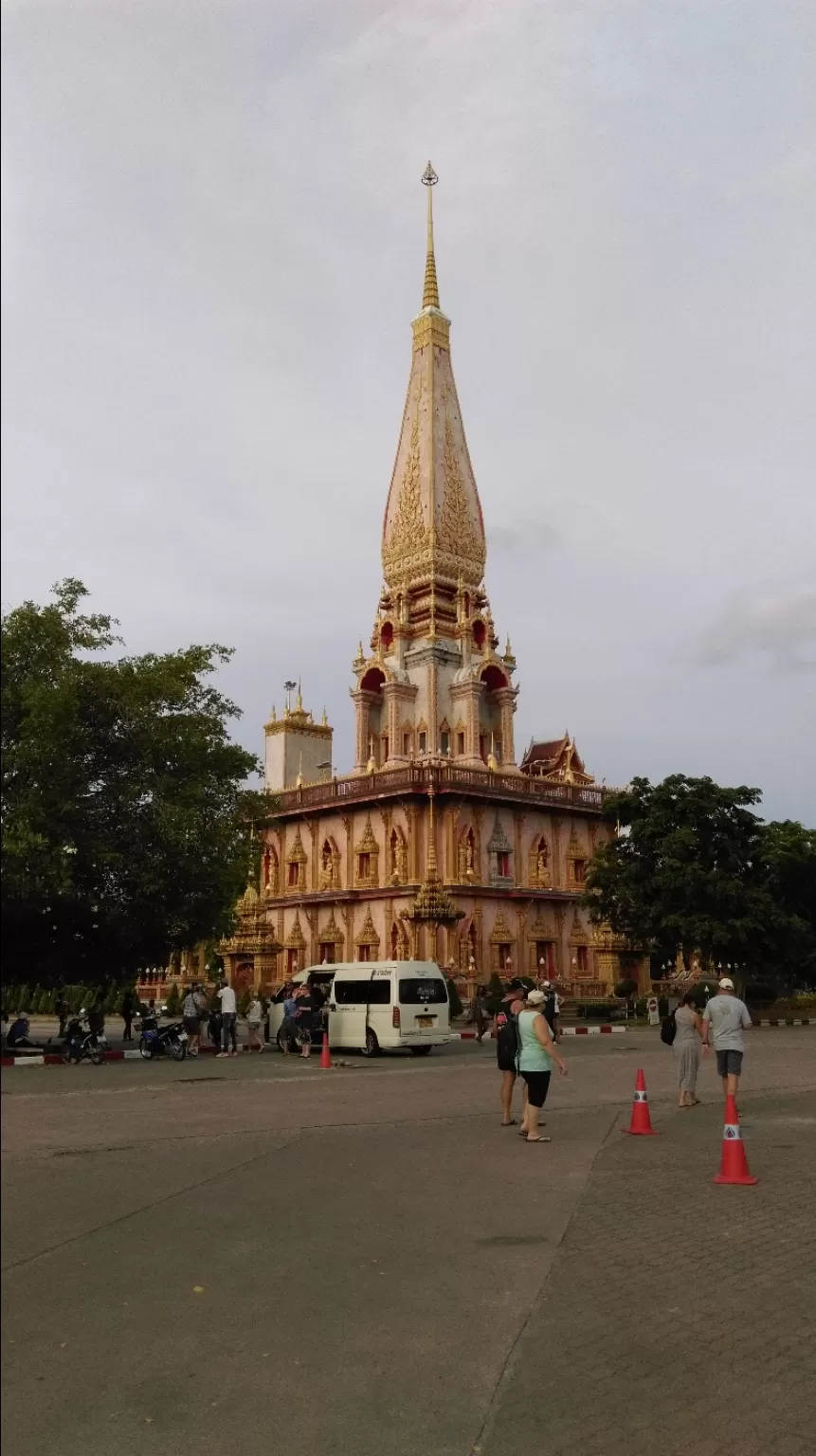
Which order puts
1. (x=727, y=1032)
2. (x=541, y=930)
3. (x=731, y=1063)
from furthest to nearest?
(x=541, y=930) → (x=727, y=1032) → (x=731, y=1063)

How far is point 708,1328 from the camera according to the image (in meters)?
5.86

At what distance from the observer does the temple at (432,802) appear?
47562mm

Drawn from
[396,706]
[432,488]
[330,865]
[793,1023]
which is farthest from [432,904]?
[432,488]

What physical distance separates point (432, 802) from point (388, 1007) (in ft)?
69.2

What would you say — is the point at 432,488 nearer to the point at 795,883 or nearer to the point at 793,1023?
the point at 795,883

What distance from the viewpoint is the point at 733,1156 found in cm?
987

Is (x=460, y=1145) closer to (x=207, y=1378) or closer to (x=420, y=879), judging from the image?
(x=207, y=1378)

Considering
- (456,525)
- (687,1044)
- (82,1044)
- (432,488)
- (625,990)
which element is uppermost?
(432,488)

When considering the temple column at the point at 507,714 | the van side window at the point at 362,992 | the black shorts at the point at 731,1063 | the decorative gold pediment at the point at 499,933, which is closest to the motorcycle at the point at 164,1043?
the van side window at the point at 362,992

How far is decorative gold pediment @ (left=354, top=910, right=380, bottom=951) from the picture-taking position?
48375 mm

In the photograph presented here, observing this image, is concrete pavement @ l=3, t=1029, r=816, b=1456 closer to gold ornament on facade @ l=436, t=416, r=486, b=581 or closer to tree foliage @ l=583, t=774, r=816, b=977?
tree foliage @ l=583, t=774, r=816, b=977

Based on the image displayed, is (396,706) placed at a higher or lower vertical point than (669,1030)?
higher

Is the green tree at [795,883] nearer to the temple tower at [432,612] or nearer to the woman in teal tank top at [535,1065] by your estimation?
the temple tower at [432,612]

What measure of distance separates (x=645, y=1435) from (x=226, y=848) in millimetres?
22904
